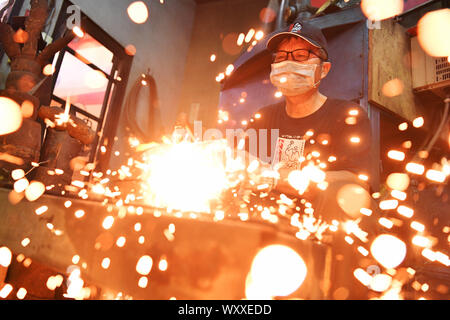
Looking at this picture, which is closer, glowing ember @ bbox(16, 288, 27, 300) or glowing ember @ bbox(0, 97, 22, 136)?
glowing ember @ bbox(16, 288, 27, 300)

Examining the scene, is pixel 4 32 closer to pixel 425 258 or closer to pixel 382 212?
pixel 382 212

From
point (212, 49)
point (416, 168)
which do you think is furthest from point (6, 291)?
point (212, 49)

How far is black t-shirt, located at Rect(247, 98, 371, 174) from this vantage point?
1879 millimetres

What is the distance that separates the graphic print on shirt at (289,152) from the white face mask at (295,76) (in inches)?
14.0

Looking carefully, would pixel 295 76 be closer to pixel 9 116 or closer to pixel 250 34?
pixel 9 116

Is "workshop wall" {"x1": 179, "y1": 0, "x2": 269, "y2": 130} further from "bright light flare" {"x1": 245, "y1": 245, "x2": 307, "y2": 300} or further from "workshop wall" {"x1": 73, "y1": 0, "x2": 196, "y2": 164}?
"bright light flare" {"x1": 245, "y1": 245, "x2": 307, "y2": 300}

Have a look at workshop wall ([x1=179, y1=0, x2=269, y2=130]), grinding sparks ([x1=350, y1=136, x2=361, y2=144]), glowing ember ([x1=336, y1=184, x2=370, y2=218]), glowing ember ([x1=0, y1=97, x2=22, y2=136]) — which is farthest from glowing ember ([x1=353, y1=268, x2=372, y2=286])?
workshop wall ([x1=179, y1=0, x2=269, y2=130])

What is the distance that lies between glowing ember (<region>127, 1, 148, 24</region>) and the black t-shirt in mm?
3873

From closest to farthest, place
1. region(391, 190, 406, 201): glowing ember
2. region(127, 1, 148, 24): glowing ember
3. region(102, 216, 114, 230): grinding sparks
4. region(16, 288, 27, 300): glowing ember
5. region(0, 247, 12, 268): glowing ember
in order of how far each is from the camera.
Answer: region(102, 216, 114, 230): grinding sparks < region(0, 247, 12, 268): glowing ember < region(16, 288, 27, 300): glowing ember < region(391, 190, 406, 201): glowing ember < region(127, 1, 148, 24): glowing ember

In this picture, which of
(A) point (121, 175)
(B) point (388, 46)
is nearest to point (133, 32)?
(A) point (121, 175)

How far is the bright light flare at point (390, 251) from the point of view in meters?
1.93

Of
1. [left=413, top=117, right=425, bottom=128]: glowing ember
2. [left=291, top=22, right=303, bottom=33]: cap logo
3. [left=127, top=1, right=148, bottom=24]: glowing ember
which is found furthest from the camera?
[left=127, top=1, right=148, bottom=24]: glowing ember

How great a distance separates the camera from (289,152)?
2.12 m

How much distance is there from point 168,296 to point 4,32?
2874 millimetres
